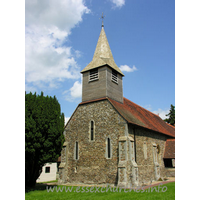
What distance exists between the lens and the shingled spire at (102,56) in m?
20.3

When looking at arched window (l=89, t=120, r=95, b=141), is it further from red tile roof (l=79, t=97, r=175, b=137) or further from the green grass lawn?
the green grass lawn

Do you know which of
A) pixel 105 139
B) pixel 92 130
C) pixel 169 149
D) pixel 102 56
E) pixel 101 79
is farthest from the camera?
pixel 169 149

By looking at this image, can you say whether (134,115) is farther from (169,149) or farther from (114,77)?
(169,149)

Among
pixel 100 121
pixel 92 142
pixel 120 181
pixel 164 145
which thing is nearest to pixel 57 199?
pixel 120 181

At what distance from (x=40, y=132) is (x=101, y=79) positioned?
8.64 metres

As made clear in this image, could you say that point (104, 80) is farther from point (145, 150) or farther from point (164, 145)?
point (164, 145)

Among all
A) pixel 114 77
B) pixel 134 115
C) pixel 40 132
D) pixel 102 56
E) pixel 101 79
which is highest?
pixel 102 56

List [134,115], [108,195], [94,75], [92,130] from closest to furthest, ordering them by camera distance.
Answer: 1. [108,195]
2. [92,130]
3. [94,75]
4. [134,115]

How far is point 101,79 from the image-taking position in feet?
63.9

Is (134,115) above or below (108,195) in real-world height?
above

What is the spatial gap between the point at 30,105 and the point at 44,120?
1.62 m

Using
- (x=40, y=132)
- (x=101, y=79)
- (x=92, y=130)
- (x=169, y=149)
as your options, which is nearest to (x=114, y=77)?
(x=101, y=79)

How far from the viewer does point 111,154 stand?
16031 mm

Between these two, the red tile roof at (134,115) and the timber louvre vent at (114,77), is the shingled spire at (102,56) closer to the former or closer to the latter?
the timber louvre vent at (114,77)
